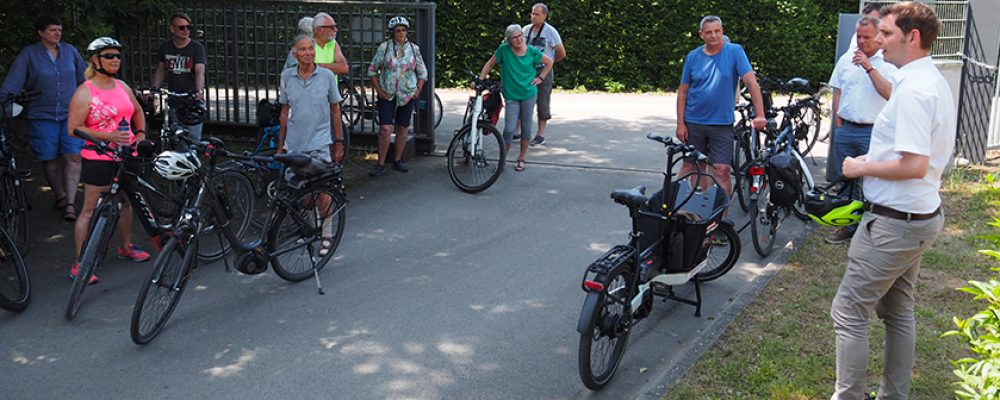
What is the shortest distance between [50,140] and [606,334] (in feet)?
18.4

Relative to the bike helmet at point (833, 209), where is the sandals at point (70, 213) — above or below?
below

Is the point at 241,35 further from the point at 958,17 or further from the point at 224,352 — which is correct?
the point at 958,17

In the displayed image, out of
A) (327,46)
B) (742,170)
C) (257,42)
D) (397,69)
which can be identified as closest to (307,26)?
(327,46)

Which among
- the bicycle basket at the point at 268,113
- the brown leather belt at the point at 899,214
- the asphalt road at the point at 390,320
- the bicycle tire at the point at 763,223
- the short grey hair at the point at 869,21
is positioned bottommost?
the asphalt road at the point at 390,320

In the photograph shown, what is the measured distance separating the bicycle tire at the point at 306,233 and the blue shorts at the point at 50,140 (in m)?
2.66

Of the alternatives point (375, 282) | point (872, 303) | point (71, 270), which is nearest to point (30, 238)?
point (71, 270)

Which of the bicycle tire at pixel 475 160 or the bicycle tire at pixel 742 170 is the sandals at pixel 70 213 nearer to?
the bicycle tire at pixel 475 160

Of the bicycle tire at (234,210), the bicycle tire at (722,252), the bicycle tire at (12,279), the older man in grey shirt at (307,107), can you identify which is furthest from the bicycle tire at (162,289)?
the bicycle tire at (722,252)

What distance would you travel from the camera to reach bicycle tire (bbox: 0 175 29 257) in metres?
7.21

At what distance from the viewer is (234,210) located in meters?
7.46

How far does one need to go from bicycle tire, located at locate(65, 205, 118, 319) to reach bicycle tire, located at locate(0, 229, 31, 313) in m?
0.29

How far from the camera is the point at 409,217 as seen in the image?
8.80 metres

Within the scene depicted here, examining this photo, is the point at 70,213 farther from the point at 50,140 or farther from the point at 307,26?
the point at 307,26

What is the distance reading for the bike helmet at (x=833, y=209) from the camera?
455 cm
